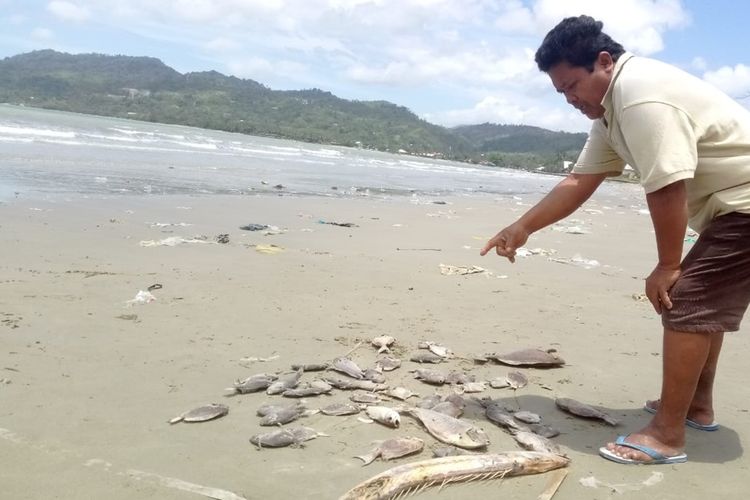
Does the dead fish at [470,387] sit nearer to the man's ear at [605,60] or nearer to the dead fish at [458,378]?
the dead fish at [458,378]

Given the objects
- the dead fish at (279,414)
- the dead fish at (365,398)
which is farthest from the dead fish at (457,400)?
the dead fish at (279,414)

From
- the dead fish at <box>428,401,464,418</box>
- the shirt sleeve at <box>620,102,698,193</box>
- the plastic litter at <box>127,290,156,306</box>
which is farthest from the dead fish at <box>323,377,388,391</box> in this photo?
the plastic litter at <box>127,290,156,306</box>

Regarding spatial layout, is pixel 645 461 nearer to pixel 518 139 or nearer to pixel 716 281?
pixel 716 281

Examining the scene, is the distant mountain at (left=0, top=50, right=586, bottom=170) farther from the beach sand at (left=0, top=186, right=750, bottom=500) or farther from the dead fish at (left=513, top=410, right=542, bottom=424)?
the dead fish at (left=513, top=410, right=542, bottom=424)

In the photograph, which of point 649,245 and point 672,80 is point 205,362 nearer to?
point 672,80

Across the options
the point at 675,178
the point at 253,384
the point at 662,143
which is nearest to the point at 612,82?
the point at 662,143

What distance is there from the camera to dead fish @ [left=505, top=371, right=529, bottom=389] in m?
3.77

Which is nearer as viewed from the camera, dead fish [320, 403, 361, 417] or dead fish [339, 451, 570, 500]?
dead fish [339, 451, 570, 500]

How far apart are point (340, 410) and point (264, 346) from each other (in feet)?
3.92

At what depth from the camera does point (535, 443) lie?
115 inches

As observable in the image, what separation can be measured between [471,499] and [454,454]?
13.2 inches

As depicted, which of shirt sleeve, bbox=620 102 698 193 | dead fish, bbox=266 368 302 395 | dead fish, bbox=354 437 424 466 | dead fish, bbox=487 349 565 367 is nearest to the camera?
shirt sleeve, bbox=620 102 698 193

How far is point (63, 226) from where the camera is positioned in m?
8.04

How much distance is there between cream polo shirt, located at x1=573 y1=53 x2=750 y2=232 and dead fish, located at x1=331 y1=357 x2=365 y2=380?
1.95m
